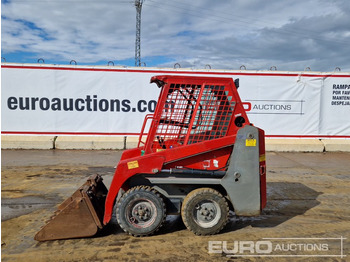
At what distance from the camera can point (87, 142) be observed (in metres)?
10.7

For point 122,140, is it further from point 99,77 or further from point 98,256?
point 98,256

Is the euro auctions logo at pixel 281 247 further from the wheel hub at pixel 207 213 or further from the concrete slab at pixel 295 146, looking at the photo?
the concrete slab at pixel 295 146

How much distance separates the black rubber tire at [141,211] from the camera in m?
3.96

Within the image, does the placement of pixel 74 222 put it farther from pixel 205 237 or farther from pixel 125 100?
pixel 125 100

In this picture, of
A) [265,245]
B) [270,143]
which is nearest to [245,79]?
[270,143]

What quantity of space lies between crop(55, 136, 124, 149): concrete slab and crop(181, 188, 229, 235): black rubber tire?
7099 millimetres

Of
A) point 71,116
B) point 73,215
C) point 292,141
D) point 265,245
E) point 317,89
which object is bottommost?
point 265,245

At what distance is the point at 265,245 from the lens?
387cm

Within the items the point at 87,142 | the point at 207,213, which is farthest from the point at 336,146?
the point at 87,142

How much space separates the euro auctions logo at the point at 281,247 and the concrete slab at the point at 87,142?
7.43 metres

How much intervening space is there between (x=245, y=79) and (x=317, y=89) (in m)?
2.78

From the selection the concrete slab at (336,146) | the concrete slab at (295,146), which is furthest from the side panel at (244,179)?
the concrete slab at (336,146)

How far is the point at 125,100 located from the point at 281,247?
27.1ft

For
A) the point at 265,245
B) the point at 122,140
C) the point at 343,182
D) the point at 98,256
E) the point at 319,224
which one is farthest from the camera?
the point at 122,140
